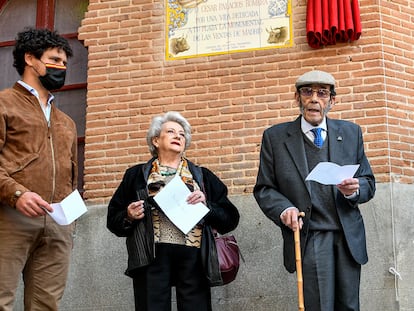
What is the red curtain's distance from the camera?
8.15 meters

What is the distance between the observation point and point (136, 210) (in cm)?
611

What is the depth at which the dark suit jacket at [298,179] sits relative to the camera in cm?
571

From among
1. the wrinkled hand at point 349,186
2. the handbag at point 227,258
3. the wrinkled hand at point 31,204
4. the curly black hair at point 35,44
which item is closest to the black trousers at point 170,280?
the handbag at point 227,258

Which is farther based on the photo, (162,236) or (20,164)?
(162,236)

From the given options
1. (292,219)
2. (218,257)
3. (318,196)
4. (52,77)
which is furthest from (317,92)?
(52,77)

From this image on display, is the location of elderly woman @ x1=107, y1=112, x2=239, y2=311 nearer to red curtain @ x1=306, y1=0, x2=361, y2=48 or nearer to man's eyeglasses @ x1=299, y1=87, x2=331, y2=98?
man's eyeglasses @ x1=299, y1=87, x2=331, y2=98

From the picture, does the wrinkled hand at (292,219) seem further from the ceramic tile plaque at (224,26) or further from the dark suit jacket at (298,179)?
the ceramic tile plaque at (224,26)

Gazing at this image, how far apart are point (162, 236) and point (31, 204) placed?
3.58 feet

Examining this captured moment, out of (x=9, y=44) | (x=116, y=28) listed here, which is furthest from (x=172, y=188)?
(x=9, y=44)

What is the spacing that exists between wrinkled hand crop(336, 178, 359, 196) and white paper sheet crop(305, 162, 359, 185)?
3 cm

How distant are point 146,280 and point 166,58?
10.8 ft

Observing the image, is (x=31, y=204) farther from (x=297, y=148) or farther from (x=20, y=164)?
(x=297, y=148)

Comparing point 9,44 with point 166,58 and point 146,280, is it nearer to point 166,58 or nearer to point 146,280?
point 166,58

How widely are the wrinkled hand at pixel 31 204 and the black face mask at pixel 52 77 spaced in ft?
3.08
